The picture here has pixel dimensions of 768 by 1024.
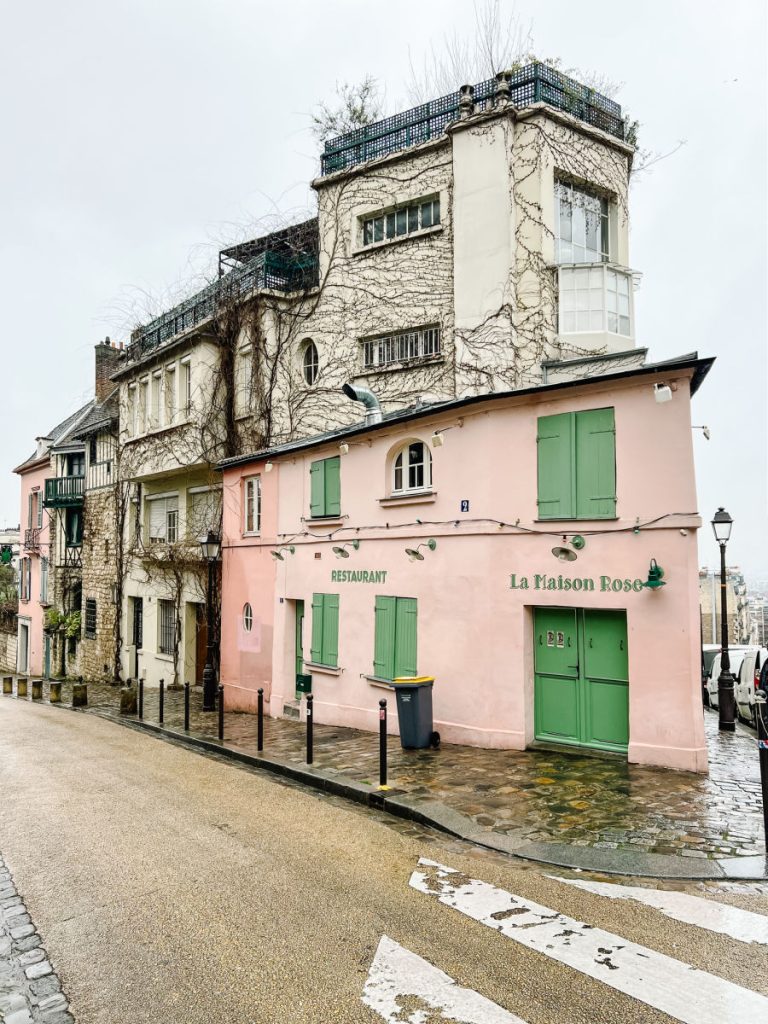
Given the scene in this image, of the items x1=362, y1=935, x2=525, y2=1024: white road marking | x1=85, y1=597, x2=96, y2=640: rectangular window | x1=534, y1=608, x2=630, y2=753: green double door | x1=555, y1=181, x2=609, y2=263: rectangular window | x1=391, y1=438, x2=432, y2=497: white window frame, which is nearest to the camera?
x1=362, y1=935, x2=525, y2=1024: white road marking

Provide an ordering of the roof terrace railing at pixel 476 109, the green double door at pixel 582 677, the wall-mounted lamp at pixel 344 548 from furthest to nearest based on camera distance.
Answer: the roof terrace railing at pixel 476 109 < the wall-mounted lamp at pixel 344 548 < the green double door at pixel 582 677

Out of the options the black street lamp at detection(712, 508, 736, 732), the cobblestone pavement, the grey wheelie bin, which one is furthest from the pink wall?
the cobblestone pavement

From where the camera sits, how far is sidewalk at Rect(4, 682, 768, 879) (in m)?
5.98

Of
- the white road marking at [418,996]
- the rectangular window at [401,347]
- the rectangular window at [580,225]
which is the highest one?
the rectangular window at [580,225]

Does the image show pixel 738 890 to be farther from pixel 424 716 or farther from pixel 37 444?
pixel 37 444

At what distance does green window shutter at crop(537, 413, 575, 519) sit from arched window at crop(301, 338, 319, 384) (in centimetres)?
965

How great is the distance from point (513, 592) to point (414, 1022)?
666cm

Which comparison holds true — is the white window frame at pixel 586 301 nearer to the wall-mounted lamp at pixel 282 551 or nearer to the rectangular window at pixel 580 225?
the rectangular window at pixel 580 225

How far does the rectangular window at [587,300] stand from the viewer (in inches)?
591

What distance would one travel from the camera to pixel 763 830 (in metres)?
6.45

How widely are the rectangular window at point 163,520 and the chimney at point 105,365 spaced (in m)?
8.75

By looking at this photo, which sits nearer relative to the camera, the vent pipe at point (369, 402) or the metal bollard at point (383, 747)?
the metal bollard at point (383, 747)

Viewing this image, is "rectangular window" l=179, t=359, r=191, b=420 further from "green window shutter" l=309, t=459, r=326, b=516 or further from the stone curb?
the stone curb

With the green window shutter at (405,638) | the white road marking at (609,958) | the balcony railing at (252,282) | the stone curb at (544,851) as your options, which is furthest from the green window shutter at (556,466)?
the balcony railing at (252,282)
